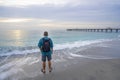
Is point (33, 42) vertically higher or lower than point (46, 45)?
lower

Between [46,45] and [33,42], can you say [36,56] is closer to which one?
[46,45]

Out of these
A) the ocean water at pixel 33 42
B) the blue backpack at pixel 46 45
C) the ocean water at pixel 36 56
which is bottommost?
the ocean water at pixel 33 42

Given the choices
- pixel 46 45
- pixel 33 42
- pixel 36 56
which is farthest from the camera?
pixel 33 42

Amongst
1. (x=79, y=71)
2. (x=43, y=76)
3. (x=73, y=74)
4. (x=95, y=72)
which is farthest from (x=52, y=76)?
(x=95, y=72)

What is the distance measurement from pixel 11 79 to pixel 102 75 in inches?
133

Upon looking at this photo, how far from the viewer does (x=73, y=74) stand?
6.93 m

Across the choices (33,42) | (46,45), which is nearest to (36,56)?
(46,45)

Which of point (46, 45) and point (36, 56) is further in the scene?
point (36, 56)

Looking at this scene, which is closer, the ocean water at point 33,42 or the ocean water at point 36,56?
the ocean water at point 36,56

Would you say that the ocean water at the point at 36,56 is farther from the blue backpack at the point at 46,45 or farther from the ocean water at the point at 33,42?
the blue backpack at the point at 46,45

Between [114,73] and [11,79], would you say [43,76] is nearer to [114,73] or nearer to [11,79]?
[11,79]

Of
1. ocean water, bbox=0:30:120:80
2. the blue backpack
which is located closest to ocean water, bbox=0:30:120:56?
ocean water, bbox=0:30:120:80

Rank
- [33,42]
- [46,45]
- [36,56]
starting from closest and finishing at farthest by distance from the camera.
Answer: [46,45] → [36,56] → [33,42]

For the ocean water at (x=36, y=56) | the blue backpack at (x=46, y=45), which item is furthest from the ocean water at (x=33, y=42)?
Result: the blue backpack at (x=46, y=45)
